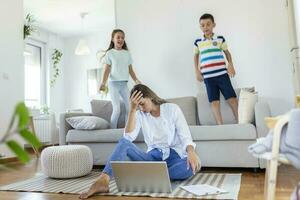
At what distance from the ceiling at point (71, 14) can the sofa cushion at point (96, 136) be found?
251 centimetres

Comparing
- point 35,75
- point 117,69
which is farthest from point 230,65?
point 35,75

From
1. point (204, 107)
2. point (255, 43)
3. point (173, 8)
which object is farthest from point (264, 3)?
point (204, 107)

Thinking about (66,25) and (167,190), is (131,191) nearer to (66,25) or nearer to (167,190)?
(167,190)

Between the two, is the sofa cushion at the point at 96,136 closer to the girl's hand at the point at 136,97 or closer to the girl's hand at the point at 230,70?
the girl's hand at the point at 136,97

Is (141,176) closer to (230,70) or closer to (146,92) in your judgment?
(146,92)

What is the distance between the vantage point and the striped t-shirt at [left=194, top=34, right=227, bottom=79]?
295 centimetres

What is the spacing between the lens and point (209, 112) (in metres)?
2.99

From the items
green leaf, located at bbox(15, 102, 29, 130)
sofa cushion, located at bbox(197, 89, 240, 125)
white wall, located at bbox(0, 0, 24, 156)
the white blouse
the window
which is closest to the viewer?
green leaf, located at bbox(15, 102, 29, 130)

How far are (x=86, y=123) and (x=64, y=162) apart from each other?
0.63 meters

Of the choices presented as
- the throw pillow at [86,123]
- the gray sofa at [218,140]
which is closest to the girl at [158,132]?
the gray sofa at [218,140]

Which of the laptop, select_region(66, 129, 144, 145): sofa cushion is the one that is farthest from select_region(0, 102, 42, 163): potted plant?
select_region(66, 129, 144, 145): sofa cushion

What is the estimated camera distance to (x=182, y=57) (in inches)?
139

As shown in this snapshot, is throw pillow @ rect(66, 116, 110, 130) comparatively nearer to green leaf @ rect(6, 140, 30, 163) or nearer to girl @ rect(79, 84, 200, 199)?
girl @ rect(79, 84, 200, 199)

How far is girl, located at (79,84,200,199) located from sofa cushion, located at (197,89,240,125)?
106cm
